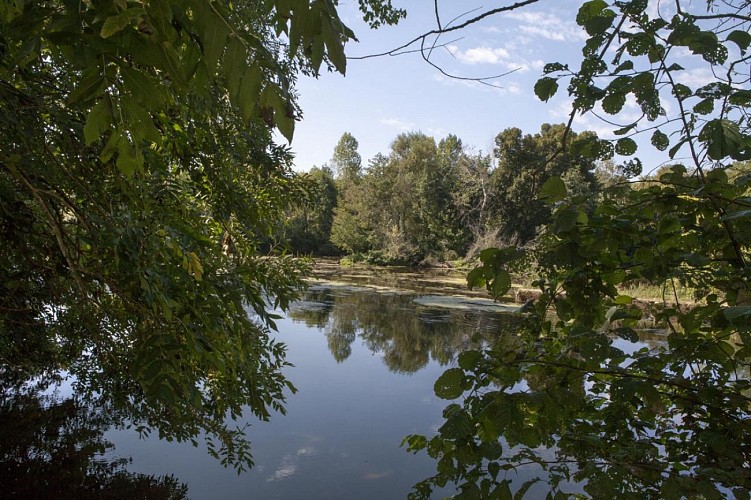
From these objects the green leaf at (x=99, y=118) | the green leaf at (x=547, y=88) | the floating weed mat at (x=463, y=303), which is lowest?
the floating weed mat at (x=463, y=303)

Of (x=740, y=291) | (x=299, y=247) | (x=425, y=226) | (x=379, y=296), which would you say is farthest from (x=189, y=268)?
(x=299, y=247)

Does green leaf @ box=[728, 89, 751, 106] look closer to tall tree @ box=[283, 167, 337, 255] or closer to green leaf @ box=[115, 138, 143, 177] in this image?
green leaf @ box=[115, 138, 143, 177]

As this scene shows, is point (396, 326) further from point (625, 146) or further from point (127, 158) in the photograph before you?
point (127, 158)

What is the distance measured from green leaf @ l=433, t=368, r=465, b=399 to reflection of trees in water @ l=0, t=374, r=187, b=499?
3.84 m

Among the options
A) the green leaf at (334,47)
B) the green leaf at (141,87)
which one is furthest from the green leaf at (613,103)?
the green leaf at (141,87)

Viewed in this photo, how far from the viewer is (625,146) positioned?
1.36 m

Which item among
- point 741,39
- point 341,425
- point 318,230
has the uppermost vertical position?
point 318,230

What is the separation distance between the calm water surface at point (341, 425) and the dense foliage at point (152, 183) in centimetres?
107

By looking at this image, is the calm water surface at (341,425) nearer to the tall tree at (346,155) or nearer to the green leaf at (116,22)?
the green leaf at (116,22)

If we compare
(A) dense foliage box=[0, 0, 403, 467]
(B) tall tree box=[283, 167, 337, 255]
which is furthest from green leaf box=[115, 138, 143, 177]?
(B) tall tree box=[283, 167, 337, 255]

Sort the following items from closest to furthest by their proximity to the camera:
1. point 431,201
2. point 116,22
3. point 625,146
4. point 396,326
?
point 116,22
point 625,146
point 396,326
point 431,201

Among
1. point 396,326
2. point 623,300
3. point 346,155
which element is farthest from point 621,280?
point 346,155

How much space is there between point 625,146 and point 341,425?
504cm

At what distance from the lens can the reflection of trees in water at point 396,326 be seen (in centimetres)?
899
